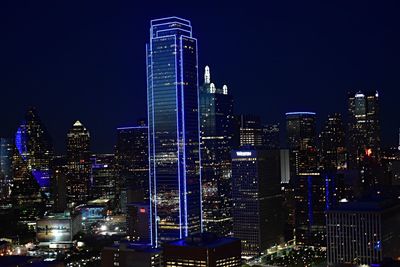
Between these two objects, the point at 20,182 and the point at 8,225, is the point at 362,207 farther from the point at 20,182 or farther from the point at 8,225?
the point at 20,182

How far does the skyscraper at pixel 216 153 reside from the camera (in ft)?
175

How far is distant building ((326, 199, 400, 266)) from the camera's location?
37.1 metres

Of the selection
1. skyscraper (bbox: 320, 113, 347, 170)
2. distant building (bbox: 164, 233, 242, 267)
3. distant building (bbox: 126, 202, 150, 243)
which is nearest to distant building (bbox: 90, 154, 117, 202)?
skyscraper (bbox: 320, 113, 347, 170)

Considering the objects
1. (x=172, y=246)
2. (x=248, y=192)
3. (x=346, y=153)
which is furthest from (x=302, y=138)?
(x=172, y=246)

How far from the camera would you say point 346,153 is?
231ft

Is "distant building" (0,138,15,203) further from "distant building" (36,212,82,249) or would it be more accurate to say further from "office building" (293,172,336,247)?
"office building" (293,172,336,247)

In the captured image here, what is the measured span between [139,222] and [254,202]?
365 inches

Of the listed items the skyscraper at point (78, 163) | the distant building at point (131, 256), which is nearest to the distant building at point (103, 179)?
the skyscraper at point (78, 163)

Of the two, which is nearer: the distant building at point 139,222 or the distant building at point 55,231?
the distant building at point 139,222

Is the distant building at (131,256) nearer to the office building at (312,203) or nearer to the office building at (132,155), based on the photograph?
the office building at (312,203)

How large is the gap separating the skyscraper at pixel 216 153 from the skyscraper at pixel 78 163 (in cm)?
2256

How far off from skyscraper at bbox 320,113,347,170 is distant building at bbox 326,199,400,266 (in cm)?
2742

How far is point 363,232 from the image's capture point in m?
37.3

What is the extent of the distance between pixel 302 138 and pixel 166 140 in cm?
2961
